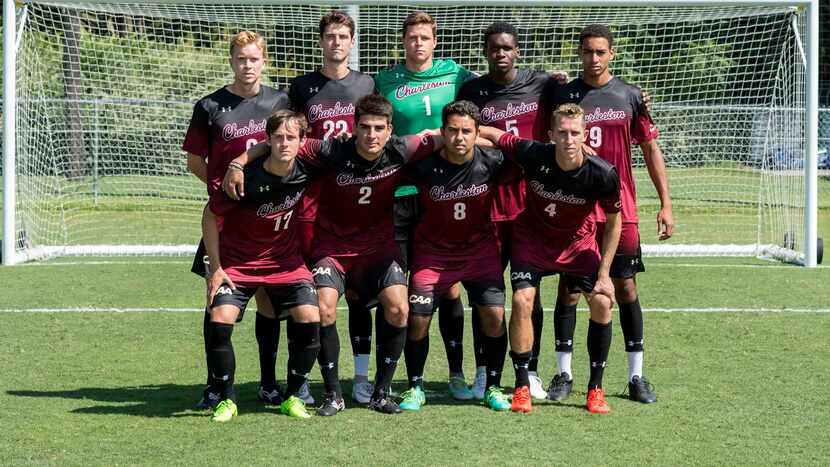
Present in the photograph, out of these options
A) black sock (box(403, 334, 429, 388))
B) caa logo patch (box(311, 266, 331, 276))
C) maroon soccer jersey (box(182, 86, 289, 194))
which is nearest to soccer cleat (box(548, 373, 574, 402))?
black sock (box(403, 334, 429, 388))

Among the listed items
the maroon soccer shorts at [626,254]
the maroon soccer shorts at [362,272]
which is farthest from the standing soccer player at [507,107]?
the maroon soccer shorts at [362,272]

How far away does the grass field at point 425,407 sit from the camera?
4.95m

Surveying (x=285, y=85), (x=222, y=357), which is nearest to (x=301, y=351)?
(x=222, y=357)

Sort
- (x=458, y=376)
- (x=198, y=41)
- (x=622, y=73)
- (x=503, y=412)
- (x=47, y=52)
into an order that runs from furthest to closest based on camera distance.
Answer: (x=622, y=73) < (x=198, y=41) < (x=47, y=52) < (x=458, y=376) < (x=503, y=412)

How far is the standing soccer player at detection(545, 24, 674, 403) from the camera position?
242 inches

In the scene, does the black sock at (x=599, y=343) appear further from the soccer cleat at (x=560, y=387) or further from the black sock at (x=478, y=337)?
the black sock at (x=478, y=337)

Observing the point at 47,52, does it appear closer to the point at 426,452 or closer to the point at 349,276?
the point at 349,276

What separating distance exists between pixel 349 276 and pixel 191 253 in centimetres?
720

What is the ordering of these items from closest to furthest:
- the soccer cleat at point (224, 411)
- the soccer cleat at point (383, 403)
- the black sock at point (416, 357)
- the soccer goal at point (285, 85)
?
the soccer cleat at point (224, 411)
the soccer cleat at point (383, 403)
the black sock at point (416, 357)
the soccer goal at point (285, 85)

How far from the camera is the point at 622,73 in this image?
15844mm

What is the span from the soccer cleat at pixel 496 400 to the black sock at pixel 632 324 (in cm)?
80

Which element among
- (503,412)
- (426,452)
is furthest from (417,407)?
(426,452)

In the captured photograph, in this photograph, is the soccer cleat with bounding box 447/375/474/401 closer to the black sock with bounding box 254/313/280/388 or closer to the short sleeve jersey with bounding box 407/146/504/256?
the short sleeve jersey with bounding box 407/146/504/256

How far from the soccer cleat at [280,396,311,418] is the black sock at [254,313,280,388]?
36 cm
